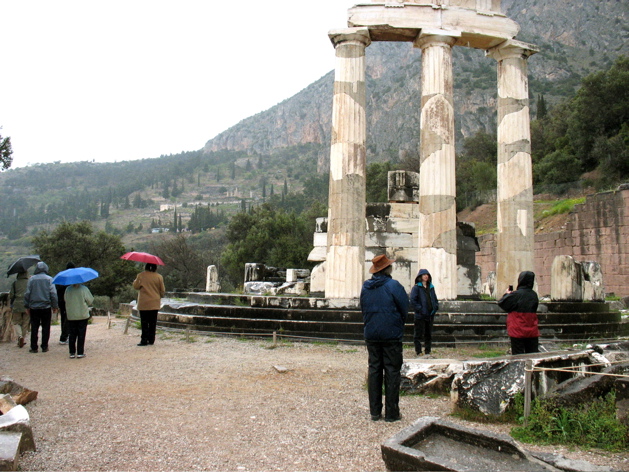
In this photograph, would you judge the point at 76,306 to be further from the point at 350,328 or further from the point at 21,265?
the point at 350,328

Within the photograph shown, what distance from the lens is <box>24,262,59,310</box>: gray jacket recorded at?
10.5 meters

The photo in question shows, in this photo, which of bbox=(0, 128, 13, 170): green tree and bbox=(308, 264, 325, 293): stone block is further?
bbox=(0, 128, 13, 170): green tree

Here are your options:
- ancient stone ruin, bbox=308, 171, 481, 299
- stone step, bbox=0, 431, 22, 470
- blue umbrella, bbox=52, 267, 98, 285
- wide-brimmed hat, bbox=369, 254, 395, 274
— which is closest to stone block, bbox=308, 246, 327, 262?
ancient stone ruin, bbox=308, 171, 481, 299

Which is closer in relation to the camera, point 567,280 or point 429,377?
point 429,377

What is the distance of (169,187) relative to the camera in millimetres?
161875

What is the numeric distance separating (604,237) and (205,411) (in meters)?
22.2

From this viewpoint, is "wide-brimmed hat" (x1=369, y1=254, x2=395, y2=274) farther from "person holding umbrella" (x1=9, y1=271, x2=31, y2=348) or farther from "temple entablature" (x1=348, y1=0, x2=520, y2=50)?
"temple entablature" (x1=348, y1=0, x2=520, y2=50)

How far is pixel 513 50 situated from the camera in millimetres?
14969

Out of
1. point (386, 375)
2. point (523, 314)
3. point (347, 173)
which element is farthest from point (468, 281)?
point (386, 375)

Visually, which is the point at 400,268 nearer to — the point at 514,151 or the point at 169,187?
the point at 514,151

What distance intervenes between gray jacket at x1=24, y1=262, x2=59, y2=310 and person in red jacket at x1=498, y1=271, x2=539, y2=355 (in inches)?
348

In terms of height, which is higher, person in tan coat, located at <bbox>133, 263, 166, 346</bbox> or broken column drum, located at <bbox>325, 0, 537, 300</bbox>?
broken column drum, located at <bbox>325, 0, 537, 300</bbox>

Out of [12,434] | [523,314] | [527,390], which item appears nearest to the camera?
[12,434]

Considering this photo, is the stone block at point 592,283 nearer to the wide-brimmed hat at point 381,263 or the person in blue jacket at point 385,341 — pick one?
the wide-brimmed hat at point 381,263
